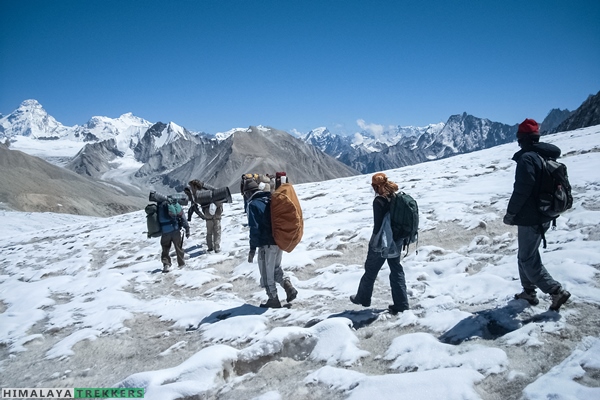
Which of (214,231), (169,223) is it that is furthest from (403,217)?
(214,231)

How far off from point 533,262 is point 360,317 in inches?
107

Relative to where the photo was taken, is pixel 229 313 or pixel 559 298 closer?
pixel 559 298

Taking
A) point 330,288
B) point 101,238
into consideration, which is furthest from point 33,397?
point 101,238

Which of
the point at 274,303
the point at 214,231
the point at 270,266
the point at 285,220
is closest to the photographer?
the point at 285,220

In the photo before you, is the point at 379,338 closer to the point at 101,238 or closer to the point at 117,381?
the point at 117,381

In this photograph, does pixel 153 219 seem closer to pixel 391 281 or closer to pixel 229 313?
pixel 229 313

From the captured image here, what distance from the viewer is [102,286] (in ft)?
32.6

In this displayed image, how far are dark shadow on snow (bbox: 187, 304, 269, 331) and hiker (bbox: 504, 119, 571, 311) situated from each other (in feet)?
14.9

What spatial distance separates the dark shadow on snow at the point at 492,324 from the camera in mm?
4645

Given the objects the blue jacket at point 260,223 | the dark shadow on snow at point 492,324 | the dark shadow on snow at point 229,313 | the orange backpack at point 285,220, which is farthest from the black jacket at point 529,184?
the dark shadow on snow at point 229,313

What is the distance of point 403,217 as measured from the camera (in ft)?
18.1

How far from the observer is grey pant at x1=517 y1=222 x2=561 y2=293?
4848 mm

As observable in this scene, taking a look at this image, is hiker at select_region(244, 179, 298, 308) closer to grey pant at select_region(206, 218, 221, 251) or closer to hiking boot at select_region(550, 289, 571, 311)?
hiking boot at select_region(550, 289, 571, 311)

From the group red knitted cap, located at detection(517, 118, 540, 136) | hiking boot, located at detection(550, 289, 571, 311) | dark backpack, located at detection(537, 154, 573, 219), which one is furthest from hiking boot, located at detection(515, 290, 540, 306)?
red knitted cap, located at detection(517, 118, 540, 136)
